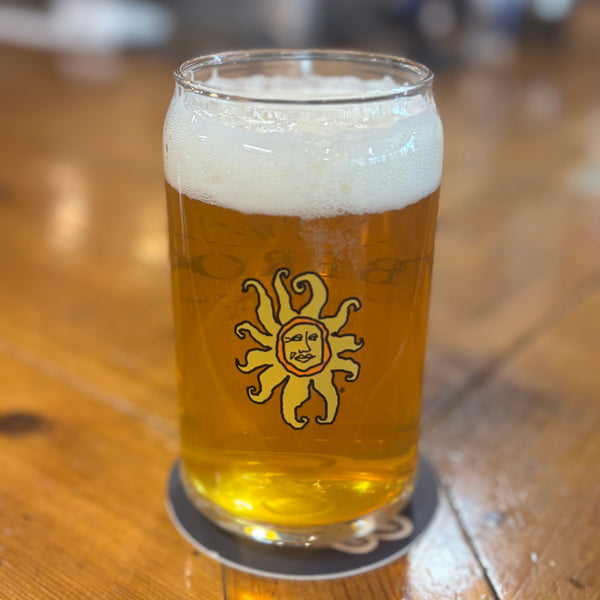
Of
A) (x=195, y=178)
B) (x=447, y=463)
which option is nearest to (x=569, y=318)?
(x=447, y=463)

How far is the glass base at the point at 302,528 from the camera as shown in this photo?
22.0 inches

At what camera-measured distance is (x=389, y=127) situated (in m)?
0.49

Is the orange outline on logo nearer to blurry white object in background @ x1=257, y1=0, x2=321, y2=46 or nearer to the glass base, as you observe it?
the glass base

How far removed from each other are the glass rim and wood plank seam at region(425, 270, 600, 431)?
32cm

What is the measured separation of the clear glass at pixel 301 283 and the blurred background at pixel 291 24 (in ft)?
7.27

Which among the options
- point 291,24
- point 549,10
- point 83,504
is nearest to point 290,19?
point 291,24

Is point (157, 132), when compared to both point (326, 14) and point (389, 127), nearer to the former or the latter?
point (389, 127)

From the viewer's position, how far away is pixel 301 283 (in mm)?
485

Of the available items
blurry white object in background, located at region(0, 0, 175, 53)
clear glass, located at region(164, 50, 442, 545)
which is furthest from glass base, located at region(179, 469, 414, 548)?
blurry white object in background, located at region(0, 0, 175, 53)

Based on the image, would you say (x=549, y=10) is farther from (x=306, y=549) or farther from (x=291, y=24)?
(x=306, y=549)

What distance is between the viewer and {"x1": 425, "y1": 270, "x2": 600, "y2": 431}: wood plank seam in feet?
2.44

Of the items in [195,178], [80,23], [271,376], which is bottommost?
A: [80,23]

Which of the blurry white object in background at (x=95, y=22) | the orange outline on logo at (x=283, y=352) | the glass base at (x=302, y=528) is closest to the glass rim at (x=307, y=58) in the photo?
the orange outline on logo at (x=283, y=352)

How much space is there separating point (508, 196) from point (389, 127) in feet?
Result: 2.77
